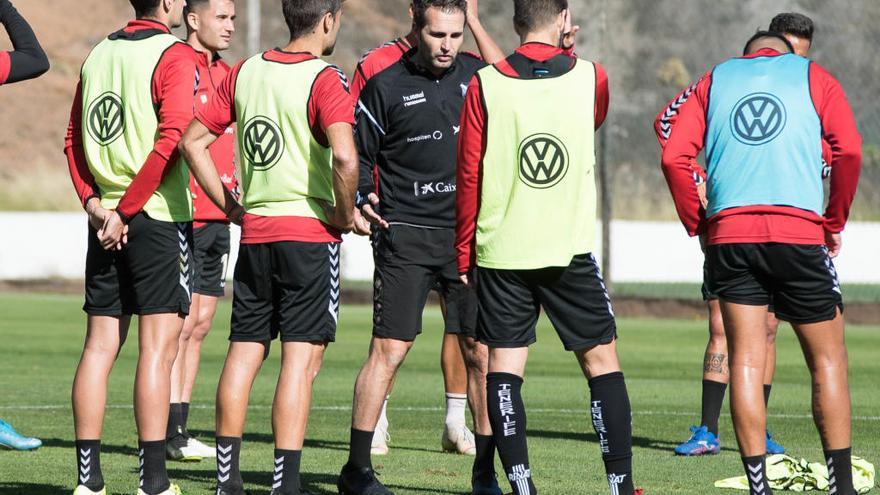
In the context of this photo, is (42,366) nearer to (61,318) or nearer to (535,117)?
(61,318)

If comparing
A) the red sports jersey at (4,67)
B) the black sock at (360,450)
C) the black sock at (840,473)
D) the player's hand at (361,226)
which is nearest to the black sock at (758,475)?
the black sock at (840,473)

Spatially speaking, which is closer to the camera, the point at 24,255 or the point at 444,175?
the point at 444,175

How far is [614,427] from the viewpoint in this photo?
6.10 m

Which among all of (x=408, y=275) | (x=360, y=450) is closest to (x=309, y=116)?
(x=408, y=275)

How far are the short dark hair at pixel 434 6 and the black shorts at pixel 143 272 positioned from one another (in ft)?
4.98

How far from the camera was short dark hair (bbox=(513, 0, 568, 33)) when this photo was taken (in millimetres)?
6129

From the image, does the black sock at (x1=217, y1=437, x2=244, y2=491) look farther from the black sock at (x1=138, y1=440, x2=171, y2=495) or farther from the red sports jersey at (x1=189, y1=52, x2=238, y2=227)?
the red sports jersey at (x1=189, y1=52, x2=238, y2=227)

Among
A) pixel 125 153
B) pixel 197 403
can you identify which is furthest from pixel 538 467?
pixel 197 403

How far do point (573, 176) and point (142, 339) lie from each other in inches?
82.4

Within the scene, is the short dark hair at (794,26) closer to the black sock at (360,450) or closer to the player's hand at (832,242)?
the player's hand at (832,242)

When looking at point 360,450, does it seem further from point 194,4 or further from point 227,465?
point 194,4

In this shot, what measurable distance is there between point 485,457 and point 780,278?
168cm

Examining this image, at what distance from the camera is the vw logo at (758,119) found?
20.0 ft

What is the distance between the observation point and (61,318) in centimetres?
2044
